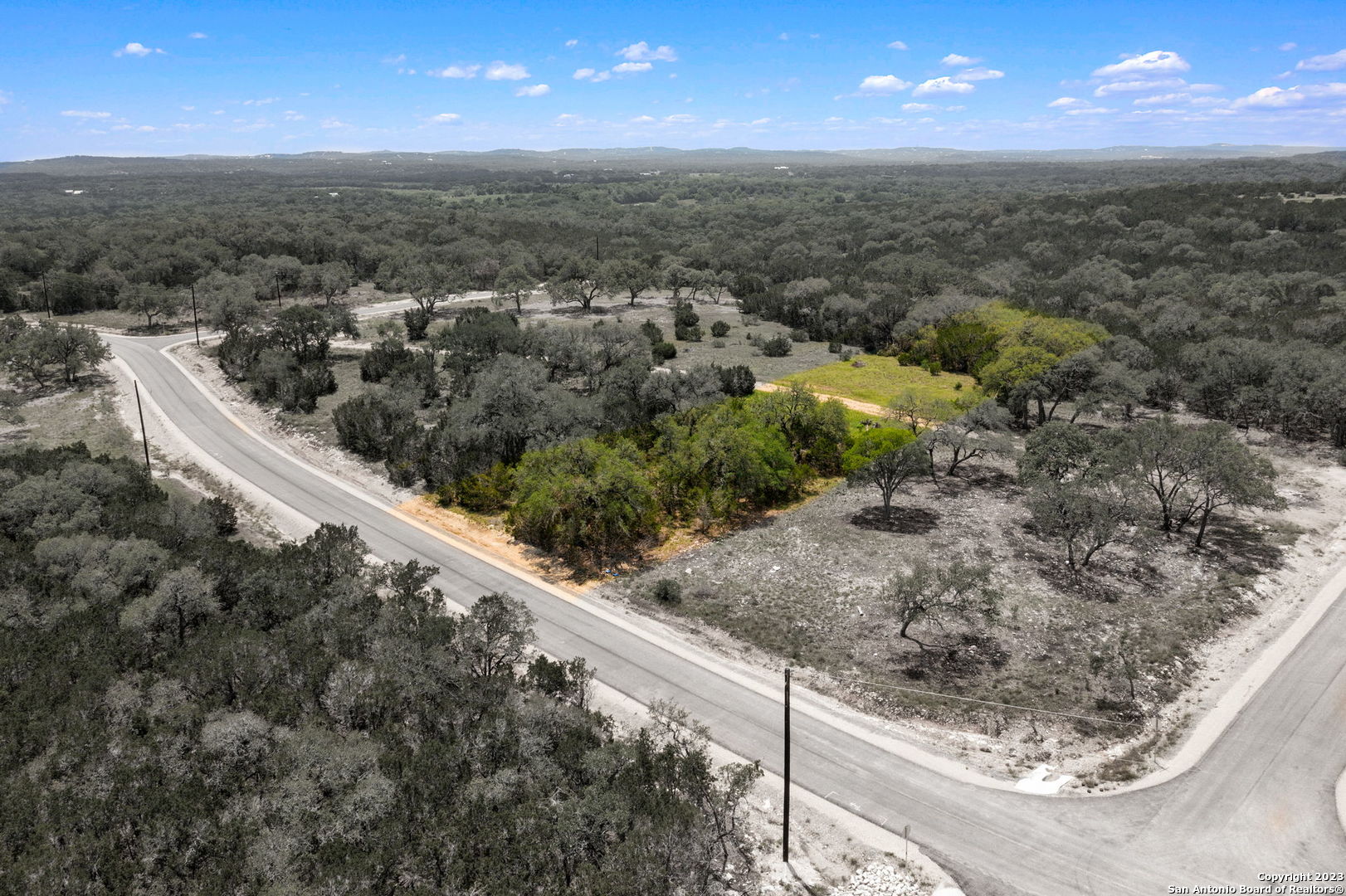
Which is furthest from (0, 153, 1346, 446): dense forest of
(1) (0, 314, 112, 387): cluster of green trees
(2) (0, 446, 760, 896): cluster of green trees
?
(2) (0, 446, 760, 896): cluster of green trees

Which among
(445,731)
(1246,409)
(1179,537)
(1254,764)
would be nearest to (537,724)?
(445,731)

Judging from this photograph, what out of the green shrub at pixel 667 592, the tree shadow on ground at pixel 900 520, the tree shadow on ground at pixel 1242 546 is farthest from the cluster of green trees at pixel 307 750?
the tree shadow on ground at pixel 1242 546

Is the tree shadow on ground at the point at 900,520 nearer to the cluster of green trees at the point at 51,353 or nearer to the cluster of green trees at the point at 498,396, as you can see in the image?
the cluster of green trees at the point at 498,396

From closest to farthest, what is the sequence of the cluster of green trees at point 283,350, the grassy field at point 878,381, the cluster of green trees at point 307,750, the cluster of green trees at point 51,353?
the cluster of green trees at point 307,750, the cluster of green trees at point 283,350, the grassy field at point 878,381, the cluster of green trees at point 51,353

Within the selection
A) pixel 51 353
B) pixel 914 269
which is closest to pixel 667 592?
pixel 51 353

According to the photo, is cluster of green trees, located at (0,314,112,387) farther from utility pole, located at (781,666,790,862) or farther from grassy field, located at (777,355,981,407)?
utility pole, located at (781,666,790,862)

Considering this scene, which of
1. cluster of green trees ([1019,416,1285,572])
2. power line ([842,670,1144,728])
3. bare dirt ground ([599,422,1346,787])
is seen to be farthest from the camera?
cluster of green trees ([1019,416,1285,572])

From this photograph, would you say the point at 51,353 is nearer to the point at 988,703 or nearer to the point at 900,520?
the point at 900,520
